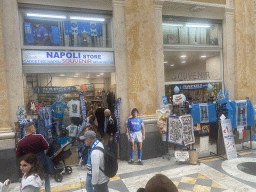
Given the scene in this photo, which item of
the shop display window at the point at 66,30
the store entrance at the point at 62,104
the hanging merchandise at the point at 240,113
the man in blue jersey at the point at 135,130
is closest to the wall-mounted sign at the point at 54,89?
the store entrance at the point at 62,104

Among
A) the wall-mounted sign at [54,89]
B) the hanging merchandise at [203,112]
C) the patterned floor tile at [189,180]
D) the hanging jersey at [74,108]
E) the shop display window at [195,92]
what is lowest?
the patterned floor tile at [189,180]

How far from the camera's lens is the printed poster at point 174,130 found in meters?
5.79

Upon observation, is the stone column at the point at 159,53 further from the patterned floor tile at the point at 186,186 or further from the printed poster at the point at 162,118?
the patterned floor tile at the point at 186,186

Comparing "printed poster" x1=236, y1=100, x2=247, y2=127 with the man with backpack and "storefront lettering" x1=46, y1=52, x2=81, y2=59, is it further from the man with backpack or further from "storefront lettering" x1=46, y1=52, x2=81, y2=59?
"storefront lettering" x1=46, y1=52, x2=81, y2=59

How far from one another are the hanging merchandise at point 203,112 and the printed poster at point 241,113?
874 millimetres

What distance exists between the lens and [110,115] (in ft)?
20.3

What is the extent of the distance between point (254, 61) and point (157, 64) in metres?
4.41

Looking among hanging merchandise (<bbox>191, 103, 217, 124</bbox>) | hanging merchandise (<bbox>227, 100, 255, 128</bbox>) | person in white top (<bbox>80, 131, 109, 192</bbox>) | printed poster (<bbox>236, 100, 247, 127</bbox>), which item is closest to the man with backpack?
person in white top (<bbox>80, 131, 109, 192</bbox>)

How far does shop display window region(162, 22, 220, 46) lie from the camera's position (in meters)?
7.44

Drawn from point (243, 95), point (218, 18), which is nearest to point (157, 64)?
point (218, 18)

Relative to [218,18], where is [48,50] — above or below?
below

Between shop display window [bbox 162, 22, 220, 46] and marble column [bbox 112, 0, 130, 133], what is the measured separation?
Answer: 6.09ft

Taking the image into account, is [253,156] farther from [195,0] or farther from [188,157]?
[195,0]

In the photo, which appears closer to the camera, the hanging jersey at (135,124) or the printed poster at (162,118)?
the hanging jersey at (135,124)
